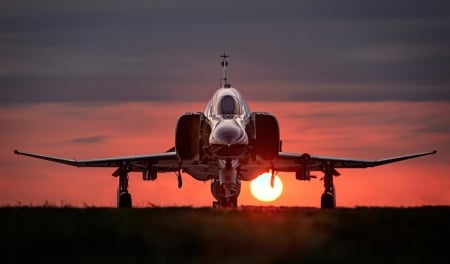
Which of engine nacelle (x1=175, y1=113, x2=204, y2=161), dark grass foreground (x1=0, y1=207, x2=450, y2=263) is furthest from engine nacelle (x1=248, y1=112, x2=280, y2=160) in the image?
dark grass foreground (x1=0, y1=207, x2=450, y2=263)

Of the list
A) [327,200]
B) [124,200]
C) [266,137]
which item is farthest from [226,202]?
[327,200]

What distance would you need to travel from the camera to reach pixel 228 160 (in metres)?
35.4

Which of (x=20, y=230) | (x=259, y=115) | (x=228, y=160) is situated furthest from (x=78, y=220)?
(x=259, y=115)

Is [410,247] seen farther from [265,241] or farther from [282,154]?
[282,154]

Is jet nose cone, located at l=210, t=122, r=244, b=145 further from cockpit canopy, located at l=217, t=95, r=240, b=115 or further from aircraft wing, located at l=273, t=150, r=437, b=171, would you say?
aircraft wing, located at l=273, t=150, r=437, b=171

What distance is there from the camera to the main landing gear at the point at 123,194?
4169cm

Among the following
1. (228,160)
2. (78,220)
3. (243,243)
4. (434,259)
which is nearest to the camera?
(434,259)

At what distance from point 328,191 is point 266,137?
12.2ft

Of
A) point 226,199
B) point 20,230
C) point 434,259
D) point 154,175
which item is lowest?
point 434,259

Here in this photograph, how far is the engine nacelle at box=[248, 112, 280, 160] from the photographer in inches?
1613

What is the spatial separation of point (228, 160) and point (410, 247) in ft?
66.8

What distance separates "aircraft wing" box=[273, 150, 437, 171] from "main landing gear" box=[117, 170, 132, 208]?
18.8 ft

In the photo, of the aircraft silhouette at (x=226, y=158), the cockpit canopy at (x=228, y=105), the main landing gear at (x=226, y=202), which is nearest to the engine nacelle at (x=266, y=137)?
the aircraft silhouette at (x=226, y=158)

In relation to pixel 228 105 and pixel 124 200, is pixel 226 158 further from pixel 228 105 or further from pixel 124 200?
pixel 124 200
